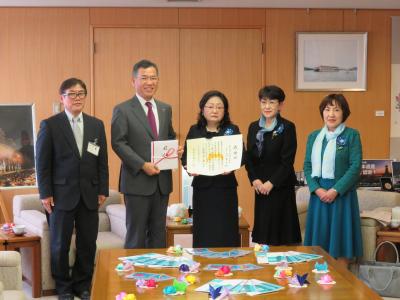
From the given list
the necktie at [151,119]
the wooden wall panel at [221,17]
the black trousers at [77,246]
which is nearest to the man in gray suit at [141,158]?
the necktie at [151,119]

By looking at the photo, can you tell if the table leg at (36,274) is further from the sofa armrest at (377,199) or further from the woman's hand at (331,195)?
the sofa armrest at (377,199)

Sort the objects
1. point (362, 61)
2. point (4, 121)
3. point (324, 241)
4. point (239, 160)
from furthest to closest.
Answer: point (362, 61) < point (4, 121) < point (324, 241) < point (239, 160)

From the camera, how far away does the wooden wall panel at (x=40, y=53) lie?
6.99 metres

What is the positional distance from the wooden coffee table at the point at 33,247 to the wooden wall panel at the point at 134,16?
3.33 m

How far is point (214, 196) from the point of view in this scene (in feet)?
13.3

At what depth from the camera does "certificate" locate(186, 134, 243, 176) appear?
12.9 ft

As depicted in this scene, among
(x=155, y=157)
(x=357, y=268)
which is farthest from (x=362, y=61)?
(x=155, y=157)

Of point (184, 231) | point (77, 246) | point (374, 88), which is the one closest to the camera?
point (77, 246)

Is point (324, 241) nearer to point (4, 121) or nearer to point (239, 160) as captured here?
point (239, 160)

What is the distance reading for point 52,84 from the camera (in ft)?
23.3

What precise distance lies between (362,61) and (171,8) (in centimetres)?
234

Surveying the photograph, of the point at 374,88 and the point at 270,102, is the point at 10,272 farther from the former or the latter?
the point at 374,88

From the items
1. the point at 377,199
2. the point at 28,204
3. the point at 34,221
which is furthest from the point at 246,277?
the point at 28,204

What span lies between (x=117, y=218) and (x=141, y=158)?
128 cm
